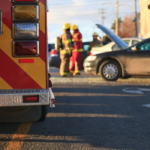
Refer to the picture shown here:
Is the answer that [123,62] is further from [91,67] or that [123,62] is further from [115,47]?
[115,47]

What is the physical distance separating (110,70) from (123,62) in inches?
21.3

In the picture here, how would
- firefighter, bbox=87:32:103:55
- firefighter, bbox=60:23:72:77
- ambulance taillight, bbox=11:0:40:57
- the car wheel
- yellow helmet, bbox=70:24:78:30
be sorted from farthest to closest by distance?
firefighter, bbox=87:32:103:55 < yellow helmet, bbox=70:24:78:30 < firefighter, bbox=60:23:72:77 < the car wheel < ambulance taillight, bbox=11:0:40:57

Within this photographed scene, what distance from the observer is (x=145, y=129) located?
203 inches

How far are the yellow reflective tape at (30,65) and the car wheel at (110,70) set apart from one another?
752 centimetres

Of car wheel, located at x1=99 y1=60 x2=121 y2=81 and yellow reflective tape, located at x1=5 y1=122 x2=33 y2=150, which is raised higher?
car wheel, located at x1=99 y1=60 x2=121 y2=81

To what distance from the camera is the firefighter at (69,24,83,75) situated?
14375 millimetres

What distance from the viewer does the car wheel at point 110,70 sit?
11695mm

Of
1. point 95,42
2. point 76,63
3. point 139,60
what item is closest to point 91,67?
point 139,60

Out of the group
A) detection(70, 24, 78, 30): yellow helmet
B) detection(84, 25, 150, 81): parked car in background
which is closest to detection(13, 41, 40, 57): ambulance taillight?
detection(84, 25, 150, 81): parked car in background

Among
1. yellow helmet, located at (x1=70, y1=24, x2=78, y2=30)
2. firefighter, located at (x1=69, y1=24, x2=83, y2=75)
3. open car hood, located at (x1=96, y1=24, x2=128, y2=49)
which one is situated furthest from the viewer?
A: firefighter, located at (x1=69, y1=24, x2=83, y2=75)

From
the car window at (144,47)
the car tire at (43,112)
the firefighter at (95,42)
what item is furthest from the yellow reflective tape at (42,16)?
the firefighter at (95,42)

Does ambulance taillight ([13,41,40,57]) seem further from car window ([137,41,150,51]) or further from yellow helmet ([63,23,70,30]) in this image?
yellow helmet ([63,23,70,30])

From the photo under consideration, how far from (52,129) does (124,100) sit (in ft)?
10.2

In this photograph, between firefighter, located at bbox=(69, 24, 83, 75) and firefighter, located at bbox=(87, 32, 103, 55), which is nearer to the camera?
firefighter, located at bbox=(69, 24, 83, 75)
